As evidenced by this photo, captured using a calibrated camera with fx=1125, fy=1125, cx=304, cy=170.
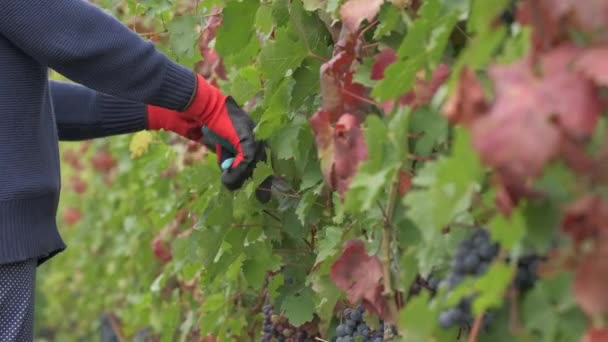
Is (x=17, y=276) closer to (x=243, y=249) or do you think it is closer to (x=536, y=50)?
(x=243, y=249)

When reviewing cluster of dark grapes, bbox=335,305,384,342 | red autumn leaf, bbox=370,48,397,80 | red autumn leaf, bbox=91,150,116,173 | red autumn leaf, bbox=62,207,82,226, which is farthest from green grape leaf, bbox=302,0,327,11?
red autumn leaf, bbox=62,207,82,226

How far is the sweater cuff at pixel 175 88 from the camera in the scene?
2518mm

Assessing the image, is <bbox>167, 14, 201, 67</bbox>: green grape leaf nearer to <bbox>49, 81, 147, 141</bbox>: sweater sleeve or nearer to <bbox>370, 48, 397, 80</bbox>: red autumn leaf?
<bbox>49, 81, 147, 141</bbox>: sweater sleeve

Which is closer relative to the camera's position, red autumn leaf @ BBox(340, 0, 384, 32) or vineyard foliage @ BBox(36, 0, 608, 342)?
vineyard foliage @ BBox(36, 0, 608, 342)

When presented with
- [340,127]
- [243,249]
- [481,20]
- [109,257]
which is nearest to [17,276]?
[243,249]

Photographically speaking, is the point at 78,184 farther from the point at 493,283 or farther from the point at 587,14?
the point at 587,14

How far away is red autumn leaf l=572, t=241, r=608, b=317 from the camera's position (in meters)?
1.17

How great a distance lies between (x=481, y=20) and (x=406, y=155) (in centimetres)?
36

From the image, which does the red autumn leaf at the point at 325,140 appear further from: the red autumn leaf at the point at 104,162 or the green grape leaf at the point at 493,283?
the red autumn leaf at the point at 104,162

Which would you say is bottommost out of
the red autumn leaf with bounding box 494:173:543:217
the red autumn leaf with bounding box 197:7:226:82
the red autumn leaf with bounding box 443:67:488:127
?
the red autumn leaf with bounding box 197:7:226:82

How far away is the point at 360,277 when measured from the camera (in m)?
1.89

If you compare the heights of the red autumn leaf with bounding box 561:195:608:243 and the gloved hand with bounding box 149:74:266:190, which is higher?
the red autumn leaf with bounding box 561:195:608:243

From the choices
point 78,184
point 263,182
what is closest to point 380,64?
point 263,182

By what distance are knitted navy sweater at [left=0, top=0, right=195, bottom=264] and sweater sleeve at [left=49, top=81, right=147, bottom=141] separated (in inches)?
11.5
